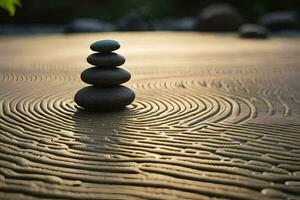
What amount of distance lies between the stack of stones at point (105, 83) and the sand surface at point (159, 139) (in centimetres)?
10

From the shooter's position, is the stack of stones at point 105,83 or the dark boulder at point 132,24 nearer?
the stack of stones at point 105,83

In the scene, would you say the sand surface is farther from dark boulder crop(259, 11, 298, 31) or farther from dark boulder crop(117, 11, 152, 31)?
dark boulder crop(259, 11, 298, 31)

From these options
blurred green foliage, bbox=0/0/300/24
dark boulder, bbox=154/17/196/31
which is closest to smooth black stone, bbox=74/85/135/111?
dark boulder, bbox=154/17/196/31

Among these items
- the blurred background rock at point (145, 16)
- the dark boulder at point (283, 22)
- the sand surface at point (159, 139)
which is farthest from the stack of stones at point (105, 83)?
the dark boulder at point (283, 22)

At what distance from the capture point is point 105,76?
4.11 metres

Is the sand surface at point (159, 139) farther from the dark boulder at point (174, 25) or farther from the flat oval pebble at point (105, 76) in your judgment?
the dark boulder at point (174, 25)

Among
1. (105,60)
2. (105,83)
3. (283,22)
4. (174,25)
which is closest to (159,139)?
(105,83)

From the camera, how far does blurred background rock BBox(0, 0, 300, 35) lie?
1609 cm

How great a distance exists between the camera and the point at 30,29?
A: 17.6 m

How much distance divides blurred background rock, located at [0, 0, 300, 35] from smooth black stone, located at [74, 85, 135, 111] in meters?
12.0

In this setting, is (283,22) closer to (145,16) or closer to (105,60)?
(145,16)

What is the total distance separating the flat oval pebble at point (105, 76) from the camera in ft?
13.5

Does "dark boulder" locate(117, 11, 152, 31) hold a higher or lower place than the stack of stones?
higher

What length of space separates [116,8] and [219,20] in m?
5.85
